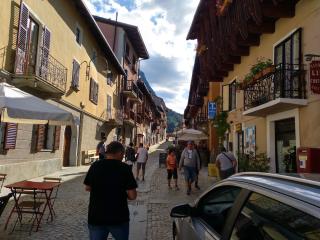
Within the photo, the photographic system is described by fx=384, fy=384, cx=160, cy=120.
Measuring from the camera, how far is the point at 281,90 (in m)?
10.1

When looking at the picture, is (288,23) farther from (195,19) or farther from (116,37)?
(116,37)

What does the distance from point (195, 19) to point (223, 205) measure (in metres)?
18.2

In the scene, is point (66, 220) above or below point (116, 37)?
below

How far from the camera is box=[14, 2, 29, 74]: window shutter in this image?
13.3 m

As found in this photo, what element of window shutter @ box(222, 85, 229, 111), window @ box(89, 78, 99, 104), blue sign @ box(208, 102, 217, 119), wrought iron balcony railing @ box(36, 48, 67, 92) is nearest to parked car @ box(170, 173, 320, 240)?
wrought iron balcony railing @ box(36, 48, 67, 92)

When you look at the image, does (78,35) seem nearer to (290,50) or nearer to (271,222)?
(290,50)

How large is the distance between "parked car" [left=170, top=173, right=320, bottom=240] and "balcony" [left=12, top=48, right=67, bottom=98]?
11.0 metres

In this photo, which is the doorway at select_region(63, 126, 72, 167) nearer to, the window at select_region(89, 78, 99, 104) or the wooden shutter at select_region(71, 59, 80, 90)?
the wooden shutter at select_region(71, 59, 80, 90)

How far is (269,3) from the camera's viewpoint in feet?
35.8

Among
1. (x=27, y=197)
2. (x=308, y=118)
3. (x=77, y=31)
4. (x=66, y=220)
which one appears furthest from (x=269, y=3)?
(x=77, y=31)

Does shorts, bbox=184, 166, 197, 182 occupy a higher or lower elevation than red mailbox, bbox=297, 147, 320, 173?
lower

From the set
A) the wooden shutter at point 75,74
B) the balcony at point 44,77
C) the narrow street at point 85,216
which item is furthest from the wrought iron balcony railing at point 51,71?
the narrow street at point 85,216

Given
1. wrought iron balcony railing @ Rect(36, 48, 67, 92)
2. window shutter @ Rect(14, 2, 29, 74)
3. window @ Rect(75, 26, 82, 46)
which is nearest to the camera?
window shutter @ Rect(14, 2, 29, 74)

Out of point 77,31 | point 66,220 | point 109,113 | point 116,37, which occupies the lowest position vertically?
point 66,220
